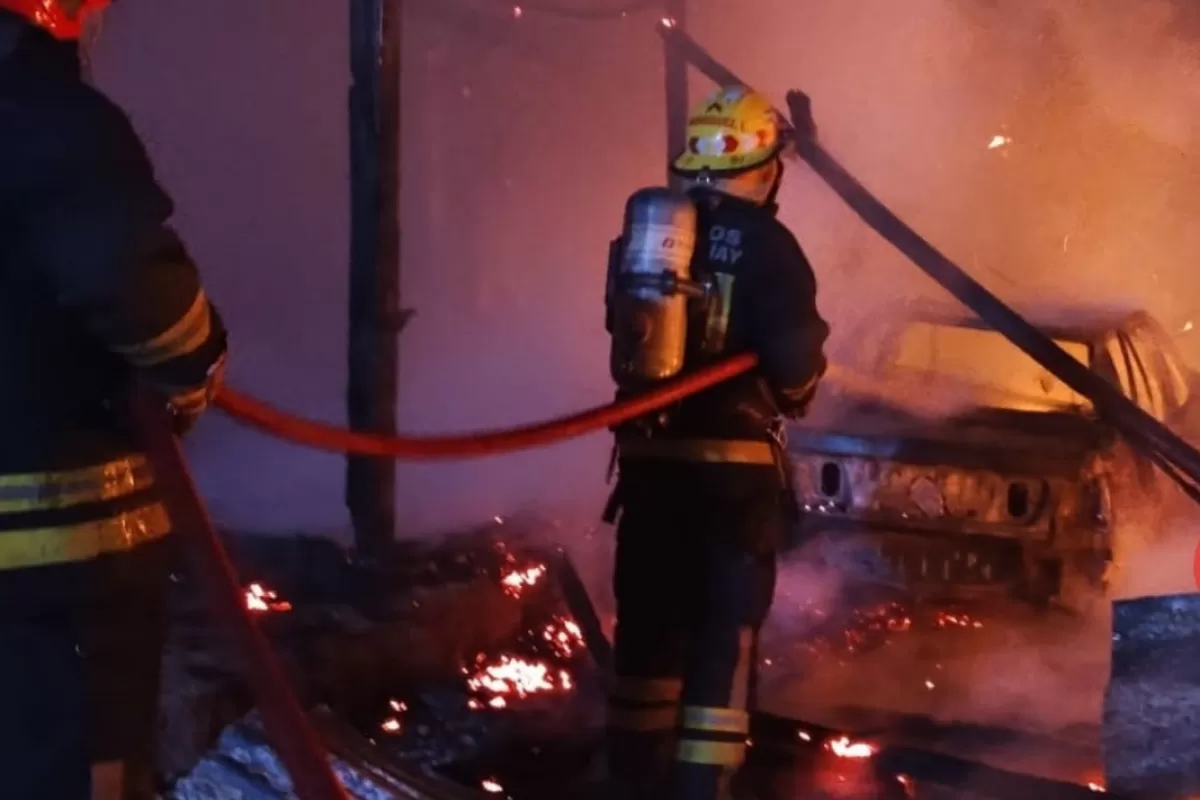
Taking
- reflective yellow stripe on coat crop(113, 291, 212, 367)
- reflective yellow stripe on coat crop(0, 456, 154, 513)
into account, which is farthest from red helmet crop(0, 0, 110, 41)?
reflective yellow stripe on coat crop(0, 456, 154, 513)

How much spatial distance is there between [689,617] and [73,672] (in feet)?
6.07

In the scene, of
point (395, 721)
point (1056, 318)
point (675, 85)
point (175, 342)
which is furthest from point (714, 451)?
point (675, 85)

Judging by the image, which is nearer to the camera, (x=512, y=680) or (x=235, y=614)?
(x=235, y=614)

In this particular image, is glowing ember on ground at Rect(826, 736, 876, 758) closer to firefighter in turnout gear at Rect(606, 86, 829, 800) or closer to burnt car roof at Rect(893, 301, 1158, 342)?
firefighter in turnout gear at Rect(606, 86, 829, 800)

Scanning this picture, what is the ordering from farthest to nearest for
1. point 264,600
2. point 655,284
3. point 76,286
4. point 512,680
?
point 512,680, point 264,600, point 655,284, point 76,286

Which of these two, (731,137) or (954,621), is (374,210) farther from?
(954,621)

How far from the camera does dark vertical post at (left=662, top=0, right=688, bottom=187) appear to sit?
259 inches

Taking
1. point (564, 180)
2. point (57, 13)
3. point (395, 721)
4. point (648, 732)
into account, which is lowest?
point (395, 721)

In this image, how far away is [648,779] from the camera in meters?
3.66

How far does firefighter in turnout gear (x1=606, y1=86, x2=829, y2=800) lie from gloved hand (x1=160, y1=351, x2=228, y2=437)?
1335 millimetres

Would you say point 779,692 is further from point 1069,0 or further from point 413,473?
point 1069,0

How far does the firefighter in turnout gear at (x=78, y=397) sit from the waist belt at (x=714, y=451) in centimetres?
153

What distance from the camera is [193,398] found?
7.29ft

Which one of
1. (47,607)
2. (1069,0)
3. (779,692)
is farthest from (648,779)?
(1069,0)
